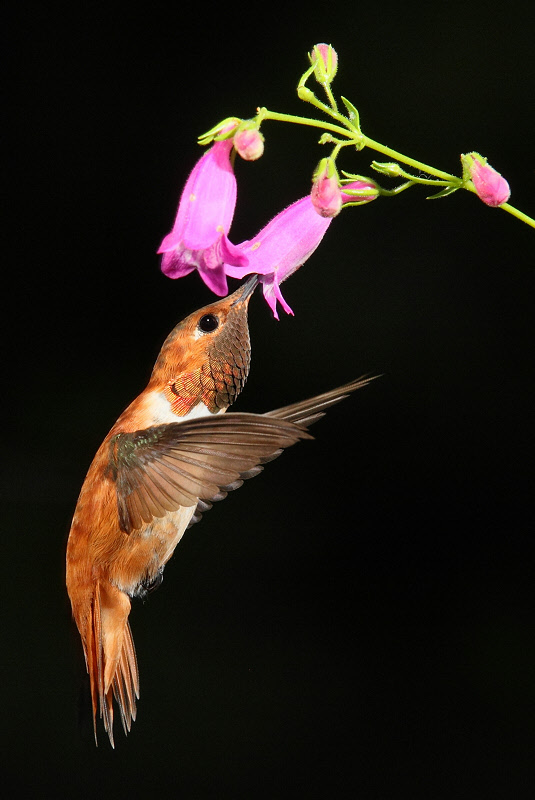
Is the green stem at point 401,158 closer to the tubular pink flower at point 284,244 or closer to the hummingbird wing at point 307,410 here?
the tubular pink flower at point 284,244

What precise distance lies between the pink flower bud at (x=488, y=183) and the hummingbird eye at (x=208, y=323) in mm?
279

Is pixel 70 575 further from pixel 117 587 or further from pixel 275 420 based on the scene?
pixel 275 420

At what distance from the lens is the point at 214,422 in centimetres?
74

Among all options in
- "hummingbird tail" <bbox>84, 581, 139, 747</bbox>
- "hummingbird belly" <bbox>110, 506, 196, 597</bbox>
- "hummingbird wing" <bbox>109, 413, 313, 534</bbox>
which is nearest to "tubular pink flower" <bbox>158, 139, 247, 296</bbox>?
"hummingbird wing" <bbox>109, 413, 313, 534</bbox>

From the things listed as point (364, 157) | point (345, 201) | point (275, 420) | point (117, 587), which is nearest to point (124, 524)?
point (117, 587)

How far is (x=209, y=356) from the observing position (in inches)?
32.3

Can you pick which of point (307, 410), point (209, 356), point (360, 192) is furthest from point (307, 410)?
point (360, 192)

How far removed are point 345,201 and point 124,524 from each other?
39 centimetres

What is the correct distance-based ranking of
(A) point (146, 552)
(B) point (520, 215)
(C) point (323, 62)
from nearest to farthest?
(B) point (520, 215) → (C) point (323, 62) → (A) point (146, 552)

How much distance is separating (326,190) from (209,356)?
0.20 meters

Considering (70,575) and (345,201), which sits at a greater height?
(345,201)

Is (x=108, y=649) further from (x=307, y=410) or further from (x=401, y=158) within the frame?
(x=401, y=158)

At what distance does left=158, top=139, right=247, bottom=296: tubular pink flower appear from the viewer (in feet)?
2.53

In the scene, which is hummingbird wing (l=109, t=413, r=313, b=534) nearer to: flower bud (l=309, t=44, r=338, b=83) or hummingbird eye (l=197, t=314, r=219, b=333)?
hummingbird eye (l=197, t=314, r=219, b=333)
